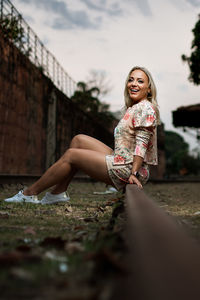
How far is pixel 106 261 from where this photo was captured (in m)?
0.83

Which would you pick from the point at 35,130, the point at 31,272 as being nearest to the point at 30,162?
the point at 35,130

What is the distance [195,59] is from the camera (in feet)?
67.6

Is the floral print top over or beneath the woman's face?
beneath

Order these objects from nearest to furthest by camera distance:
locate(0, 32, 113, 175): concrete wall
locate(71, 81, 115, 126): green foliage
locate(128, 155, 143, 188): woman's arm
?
locate(128, 155, 143, 188): woman's arm < locate(0, 32, 113, 175): concrete wall < locate(71, 81, 115, 126): green foliage

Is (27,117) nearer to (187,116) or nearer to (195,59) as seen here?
(187,116)

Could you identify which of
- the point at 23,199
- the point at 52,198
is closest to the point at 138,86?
the point at 52,198

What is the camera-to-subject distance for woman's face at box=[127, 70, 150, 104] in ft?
12.1

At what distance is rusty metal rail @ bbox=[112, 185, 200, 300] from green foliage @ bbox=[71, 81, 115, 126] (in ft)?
55.1

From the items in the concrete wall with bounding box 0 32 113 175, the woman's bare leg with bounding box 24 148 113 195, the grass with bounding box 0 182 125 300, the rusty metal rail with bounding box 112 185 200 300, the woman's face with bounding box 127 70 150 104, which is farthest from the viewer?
the concrete wall with bounding box 0 32 113 175

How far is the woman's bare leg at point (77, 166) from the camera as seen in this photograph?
3.54 meters

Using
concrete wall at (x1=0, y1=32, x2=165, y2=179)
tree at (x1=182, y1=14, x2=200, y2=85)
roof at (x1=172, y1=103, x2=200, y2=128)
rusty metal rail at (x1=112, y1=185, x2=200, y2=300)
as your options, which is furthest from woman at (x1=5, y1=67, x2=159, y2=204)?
tree at (x1=182, y1=14, x2=200, y2=85)

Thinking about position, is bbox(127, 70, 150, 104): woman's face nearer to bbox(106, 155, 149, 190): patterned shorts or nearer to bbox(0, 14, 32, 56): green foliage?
bbox(106, 155, 149, 190): patterned shorts

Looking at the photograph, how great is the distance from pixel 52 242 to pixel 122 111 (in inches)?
98.9

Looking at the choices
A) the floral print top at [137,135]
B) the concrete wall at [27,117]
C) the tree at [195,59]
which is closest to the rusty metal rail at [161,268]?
the floral print top at [137,135]
